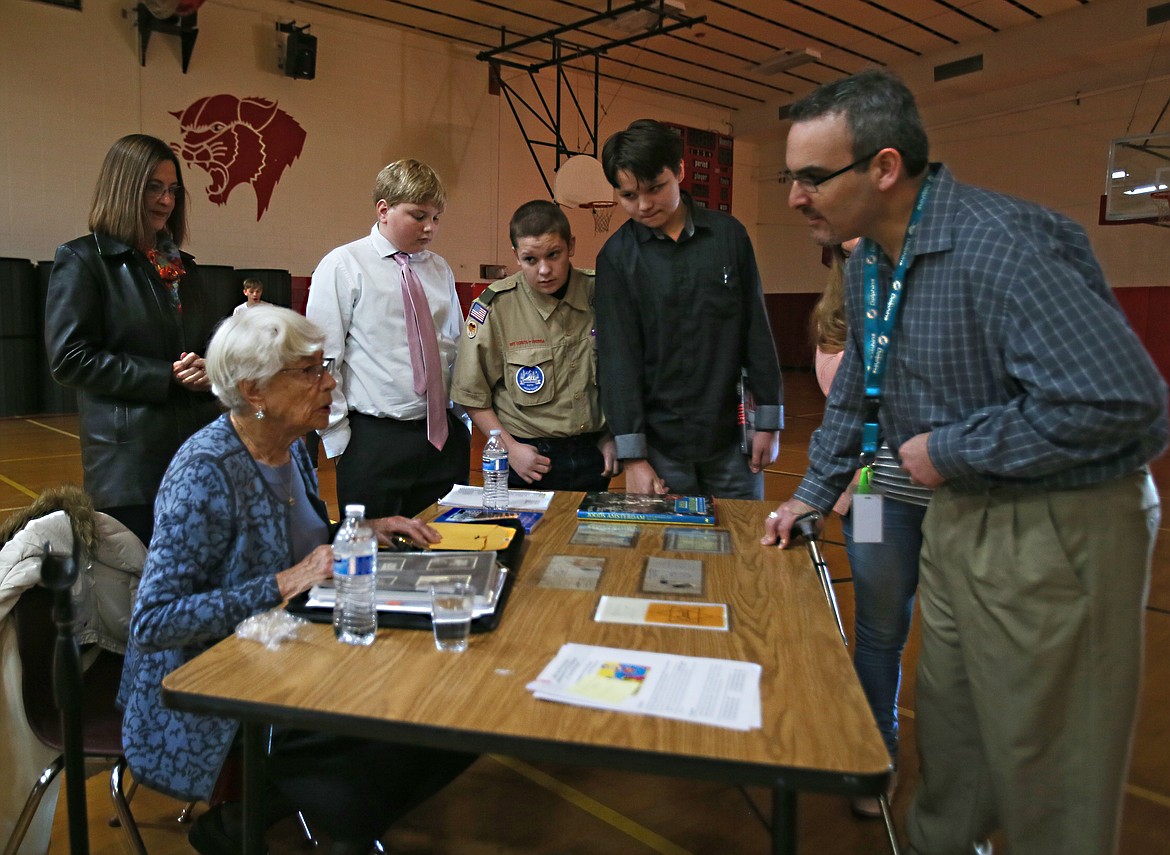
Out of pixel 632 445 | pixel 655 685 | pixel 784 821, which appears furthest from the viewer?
pixel 632 445

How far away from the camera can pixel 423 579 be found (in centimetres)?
156

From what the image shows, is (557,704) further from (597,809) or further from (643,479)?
(643,479)

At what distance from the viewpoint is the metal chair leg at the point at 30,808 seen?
168 centimetres

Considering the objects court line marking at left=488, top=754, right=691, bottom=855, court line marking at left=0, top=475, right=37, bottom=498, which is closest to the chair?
court line marking at left=488, top=754, right=691, bottom=855

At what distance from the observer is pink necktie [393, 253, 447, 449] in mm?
2803

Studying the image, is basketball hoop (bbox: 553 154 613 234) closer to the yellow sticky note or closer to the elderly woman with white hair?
the elderly woman with white hair

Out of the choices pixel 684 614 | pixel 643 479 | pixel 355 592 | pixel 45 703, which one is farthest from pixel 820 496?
pixel 45 703

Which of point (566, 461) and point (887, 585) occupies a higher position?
point (566, 461)

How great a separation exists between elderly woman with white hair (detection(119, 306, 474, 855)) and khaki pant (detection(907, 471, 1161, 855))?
1036 millimetres

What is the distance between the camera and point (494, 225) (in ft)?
38.0

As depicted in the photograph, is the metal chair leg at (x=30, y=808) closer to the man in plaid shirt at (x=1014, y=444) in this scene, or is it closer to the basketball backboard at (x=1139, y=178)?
the man in plaid shirt at (x=1014, y=444)

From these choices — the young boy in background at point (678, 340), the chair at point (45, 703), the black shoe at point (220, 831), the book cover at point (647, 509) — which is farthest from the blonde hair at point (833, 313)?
the chair at point (45, 703)

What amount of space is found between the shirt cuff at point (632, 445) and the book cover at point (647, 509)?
131 mm

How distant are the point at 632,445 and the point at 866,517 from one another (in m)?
0.90
